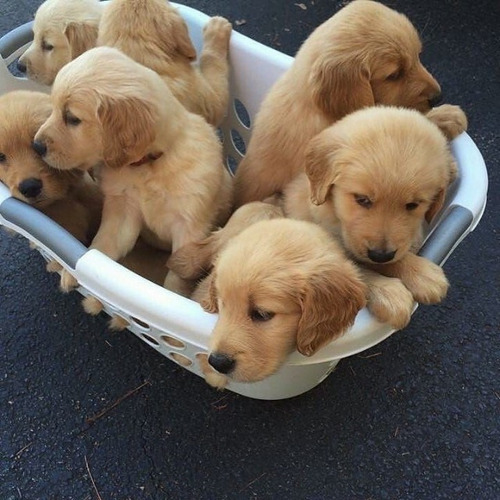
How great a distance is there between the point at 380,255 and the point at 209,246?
1.51 ft

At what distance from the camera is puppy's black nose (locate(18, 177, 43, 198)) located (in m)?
1.66

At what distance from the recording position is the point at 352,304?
1.25 meters

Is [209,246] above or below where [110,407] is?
above

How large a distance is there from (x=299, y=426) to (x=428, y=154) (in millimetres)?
940

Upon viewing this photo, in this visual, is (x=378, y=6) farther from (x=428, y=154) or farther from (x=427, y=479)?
(x=427, y=479)

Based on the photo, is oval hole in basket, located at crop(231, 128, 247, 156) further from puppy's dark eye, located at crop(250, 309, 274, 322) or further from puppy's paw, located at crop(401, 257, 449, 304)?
puppy's dark eye, located at crop(250, 309, 274, 322)

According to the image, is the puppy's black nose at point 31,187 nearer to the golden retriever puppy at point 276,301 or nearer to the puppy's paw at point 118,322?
the puppy's paw at point 118,322

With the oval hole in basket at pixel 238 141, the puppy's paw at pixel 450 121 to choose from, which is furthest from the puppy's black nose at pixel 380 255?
the oval hole in basket at pixel 238 141

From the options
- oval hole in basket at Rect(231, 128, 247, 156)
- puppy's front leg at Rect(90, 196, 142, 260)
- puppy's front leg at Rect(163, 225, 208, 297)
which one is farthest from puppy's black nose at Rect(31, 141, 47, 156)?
oval hole in basket at Rect(231, 128, 247, 156)

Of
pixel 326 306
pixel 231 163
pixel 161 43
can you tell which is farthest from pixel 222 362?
pixel 231 163

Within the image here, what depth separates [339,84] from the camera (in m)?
1.65

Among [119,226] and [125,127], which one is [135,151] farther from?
[119,226]

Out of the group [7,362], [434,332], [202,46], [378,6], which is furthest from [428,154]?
[7,362]

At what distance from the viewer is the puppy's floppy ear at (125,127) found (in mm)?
1466
